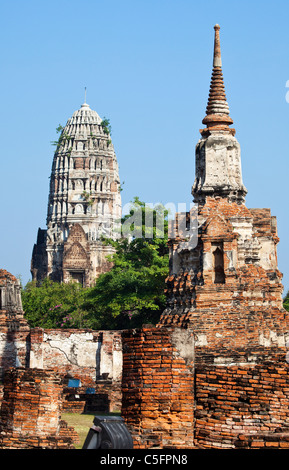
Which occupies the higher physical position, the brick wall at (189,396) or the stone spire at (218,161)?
the stone spire at (218,161)

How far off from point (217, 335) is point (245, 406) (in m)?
10.8

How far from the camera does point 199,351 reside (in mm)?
21688

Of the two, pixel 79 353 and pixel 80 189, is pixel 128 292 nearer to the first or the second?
pixel 79 353

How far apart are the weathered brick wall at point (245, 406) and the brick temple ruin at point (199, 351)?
0.01m

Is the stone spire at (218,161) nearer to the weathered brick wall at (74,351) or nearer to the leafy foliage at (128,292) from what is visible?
the weathered brick wall at (74,351)

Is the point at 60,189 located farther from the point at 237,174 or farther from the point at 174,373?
the point at 174,373

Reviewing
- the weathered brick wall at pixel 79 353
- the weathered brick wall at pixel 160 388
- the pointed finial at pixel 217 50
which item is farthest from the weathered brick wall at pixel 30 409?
the weathered brick wall at pixel 79 353

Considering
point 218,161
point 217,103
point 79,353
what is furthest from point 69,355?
point 217,103

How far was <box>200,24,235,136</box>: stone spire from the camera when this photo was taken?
26.5 meters

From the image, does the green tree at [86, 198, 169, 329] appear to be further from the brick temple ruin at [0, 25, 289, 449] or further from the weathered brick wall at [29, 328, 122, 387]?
the brick temple ruin at [0, 25, 289, 449]

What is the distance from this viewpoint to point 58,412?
1538 cm

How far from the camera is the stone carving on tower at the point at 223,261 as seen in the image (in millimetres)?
22391
